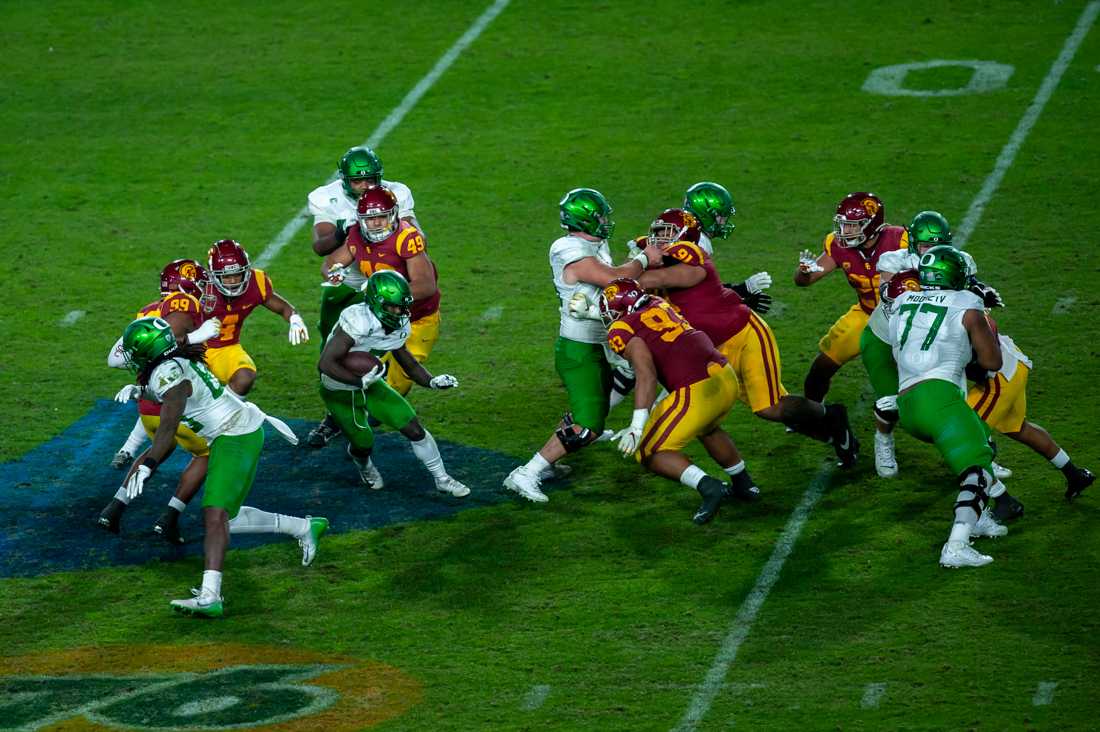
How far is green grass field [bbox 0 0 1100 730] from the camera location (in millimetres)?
7266

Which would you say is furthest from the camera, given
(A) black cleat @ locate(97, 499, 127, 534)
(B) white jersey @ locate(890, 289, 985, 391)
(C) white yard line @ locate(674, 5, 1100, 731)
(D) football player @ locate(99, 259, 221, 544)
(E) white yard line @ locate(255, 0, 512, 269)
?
(E) white yard line @ locate(255, 0, 512, 269)

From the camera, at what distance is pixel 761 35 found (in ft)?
55.5

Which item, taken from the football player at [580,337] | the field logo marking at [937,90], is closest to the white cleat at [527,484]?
the football player at [580,337]

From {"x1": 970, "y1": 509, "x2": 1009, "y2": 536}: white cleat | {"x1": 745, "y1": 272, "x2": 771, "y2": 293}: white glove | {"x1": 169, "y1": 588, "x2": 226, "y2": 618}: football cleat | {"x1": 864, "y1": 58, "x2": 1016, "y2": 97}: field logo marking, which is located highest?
{"x1": 745, "y1": 272, "x2": 771, "y2": 293}: white glove

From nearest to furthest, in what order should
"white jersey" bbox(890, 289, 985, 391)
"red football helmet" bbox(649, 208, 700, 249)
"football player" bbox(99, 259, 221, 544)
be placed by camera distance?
"white jersey" bbox(890, 289, 985, 391) → "football player" bbox(99, 259, 221, 544) → "red football helmet" bbox(649, 208, 700, 249)

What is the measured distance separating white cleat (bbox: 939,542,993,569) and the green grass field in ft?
0.34

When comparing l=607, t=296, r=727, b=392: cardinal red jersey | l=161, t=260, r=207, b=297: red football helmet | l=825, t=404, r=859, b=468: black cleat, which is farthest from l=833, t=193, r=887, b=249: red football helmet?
l=161, t=260, r=207, b=297: red football helmet

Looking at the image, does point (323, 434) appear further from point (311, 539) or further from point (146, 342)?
point (146, 342)

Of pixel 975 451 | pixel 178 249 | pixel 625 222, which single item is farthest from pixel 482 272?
pixel 975 451

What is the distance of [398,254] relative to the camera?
9742 millimetres

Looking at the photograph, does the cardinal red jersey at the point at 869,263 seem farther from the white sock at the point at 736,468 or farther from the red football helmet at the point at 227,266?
the red football helmet at the point at 227,266

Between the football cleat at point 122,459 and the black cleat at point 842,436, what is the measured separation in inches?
148

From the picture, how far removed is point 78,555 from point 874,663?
385 centimetres

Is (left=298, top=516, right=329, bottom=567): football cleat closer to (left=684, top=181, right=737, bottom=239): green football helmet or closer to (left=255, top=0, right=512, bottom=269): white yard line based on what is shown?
(left=684, top=181, right=737, bottom=239): green football helmet
